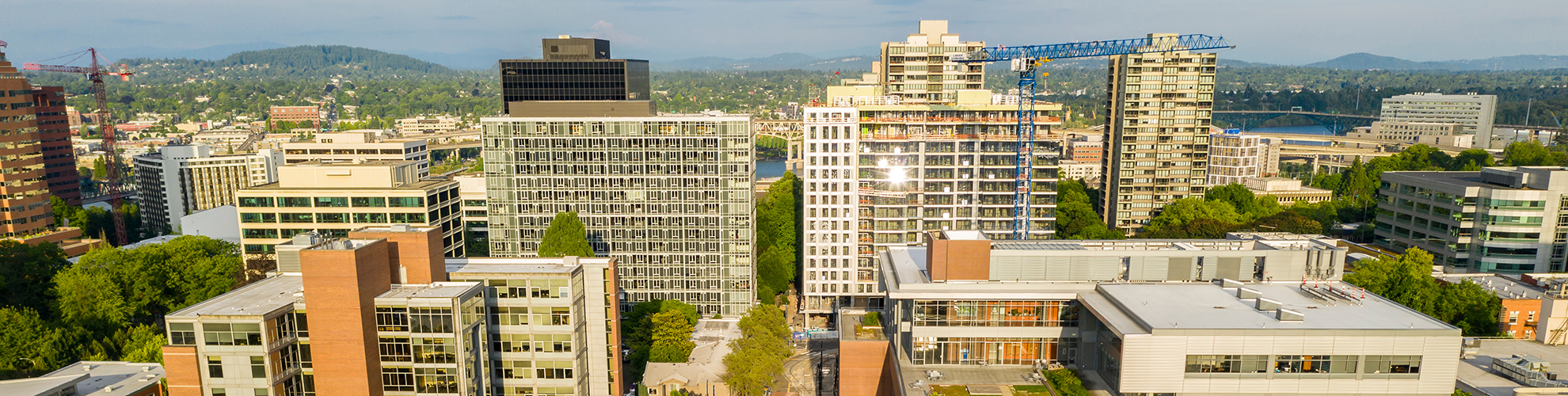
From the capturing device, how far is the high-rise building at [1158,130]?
115 m

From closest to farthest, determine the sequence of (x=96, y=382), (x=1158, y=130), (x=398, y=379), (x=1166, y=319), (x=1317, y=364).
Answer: (x=1317, y=364)
(x=1166, y=319)
(x=398, y=379)
(x=96, y=382)
(x=1158, y=130)

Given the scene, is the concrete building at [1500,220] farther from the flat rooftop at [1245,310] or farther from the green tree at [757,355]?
the green tree at [757,355]

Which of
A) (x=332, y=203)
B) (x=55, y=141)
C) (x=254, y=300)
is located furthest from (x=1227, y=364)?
(x=55, y=141)

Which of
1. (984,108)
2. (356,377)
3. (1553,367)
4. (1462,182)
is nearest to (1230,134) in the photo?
(1462,182)

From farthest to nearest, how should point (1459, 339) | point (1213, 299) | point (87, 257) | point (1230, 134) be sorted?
point (1230, 134) < point (87, 257) < point (1213, 299) < point (1459, 339)

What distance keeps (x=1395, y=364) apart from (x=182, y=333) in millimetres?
63884

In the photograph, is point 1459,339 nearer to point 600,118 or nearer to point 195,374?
point 195,374

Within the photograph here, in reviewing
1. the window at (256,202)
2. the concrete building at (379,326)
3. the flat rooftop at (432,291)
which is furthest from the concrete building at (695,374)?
the window at (256,202)

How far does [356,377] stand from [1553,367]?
247 ft

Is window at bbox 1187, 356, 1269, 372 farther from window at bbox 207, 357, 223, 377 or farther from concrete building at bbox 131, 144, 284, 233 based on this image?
concrete building at bbox 131, 144, 284, 233

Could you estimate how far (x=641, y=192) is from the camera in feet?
303

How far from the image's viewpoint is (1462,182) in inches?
3206

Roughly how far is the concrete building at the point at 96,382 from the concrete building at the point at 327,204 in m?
32.7

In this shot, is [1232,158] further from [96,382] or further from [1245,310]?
[96,382]
